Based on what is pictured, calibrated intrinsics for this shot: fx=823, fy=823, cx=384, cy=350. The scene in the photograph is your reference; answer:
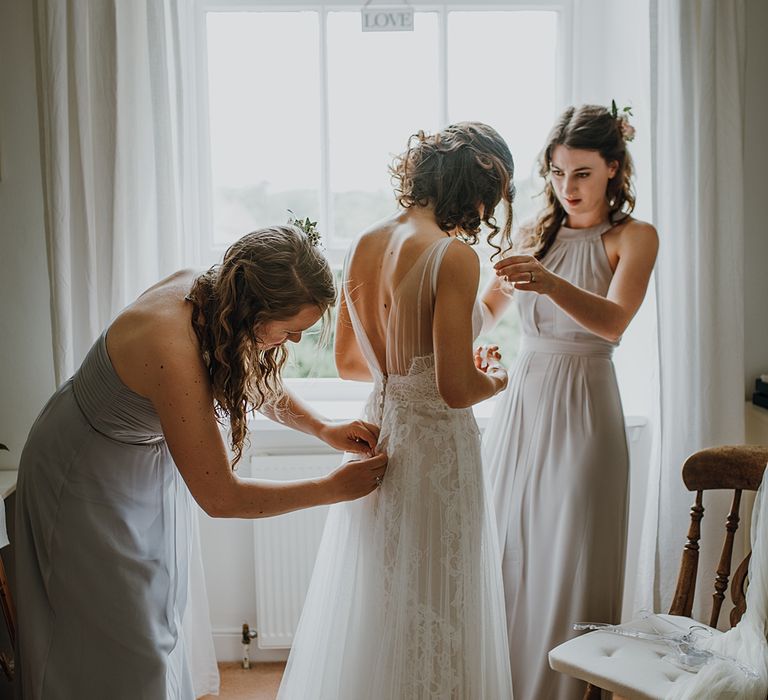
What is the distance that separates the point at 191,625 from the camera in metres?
2.47

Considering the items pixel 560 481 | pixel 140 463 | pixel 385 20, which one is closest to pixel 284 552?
pixel 560 481

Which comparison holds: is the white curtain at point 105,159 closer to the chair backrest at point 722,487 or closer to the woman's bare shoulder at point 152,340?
the woman's bare shoulder at point 152,340

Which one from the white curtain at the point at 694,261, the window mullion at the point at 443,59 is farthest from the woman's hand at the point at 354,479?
the window mullion at the point at 443,59

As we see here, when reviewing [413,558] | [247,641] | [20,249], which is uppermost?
[20,249]

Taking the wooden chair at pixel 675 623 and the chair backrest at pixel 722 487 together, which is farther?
the chair backrest at pixel 722 487

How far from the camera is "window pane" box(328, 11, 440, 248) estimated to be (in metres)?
2.89

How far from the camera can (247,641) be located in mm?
2762

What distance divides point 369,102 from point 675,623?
1972 millimetres

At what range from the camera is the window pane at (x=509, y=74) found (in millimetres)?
2912

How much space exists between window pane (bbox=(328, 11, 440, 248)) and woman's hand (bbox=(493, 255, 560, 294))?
112cm

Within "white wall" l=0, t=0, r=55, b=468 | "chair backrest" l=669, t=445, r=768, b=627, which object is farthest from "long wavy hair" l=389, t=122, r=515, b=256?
"white wall" l=0, t=0, r=55, b=468

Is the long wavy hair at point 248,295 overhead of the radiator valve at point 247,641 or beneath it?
overhead

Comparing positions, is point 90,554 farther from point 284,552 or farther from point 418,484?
point 284,552

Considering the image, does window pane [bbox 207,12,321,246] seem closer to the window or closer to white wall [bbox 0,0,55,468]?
the window
